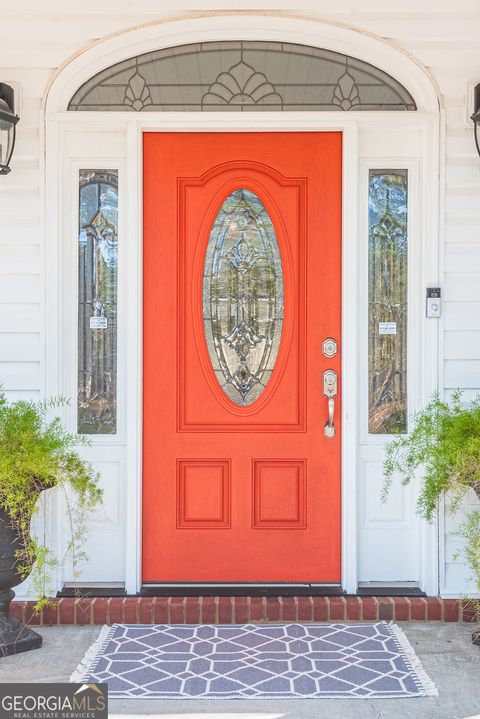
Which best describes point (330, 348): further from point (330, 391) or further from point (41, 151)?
point (41, 151)

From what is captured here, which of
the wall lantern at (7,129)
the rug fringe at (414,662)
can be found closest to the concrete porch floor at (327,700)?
the rug fringe at (414,662)

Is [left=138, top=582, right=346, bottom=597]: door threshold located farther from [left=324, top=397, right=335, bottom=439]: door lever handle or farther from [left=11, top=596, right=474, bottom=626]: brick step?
[left=324, top=397, right=335, bottom=439]: door lever handle

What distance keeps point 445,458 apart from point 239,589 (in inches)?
47.2

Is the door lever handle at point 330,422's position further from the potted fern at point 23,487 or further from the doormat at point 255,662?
the potted fern at point 23,487

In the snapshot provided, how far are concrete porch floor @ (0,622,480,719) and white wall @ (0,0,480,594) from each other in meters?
0.39

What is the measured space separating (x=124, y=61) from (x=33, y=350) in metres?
1.42

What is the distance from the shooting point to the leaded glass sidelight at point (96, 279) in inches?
151

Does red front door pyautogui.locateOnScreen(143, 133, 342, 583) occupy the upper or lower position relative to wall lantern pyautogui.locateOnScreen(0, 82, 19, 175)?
lower

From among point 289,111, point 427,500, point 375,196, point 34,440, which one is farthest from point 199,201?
point 427,500

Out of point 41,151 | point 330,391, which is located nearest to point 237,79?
point 41,151

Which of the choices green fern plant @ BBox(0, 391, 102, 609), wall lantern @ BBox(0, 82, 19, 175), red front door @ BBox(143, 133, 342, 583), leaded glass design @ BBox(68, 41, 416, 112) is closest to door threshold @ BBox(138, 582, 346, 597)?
red front door @ BBox(143, 133, 342, 583)

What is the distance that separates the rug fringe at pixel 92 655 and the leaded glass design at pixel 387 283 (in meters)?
1.52

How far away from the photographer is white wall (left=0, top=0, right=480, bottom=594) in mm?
3691

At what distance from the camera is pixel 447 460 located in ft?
10.9
